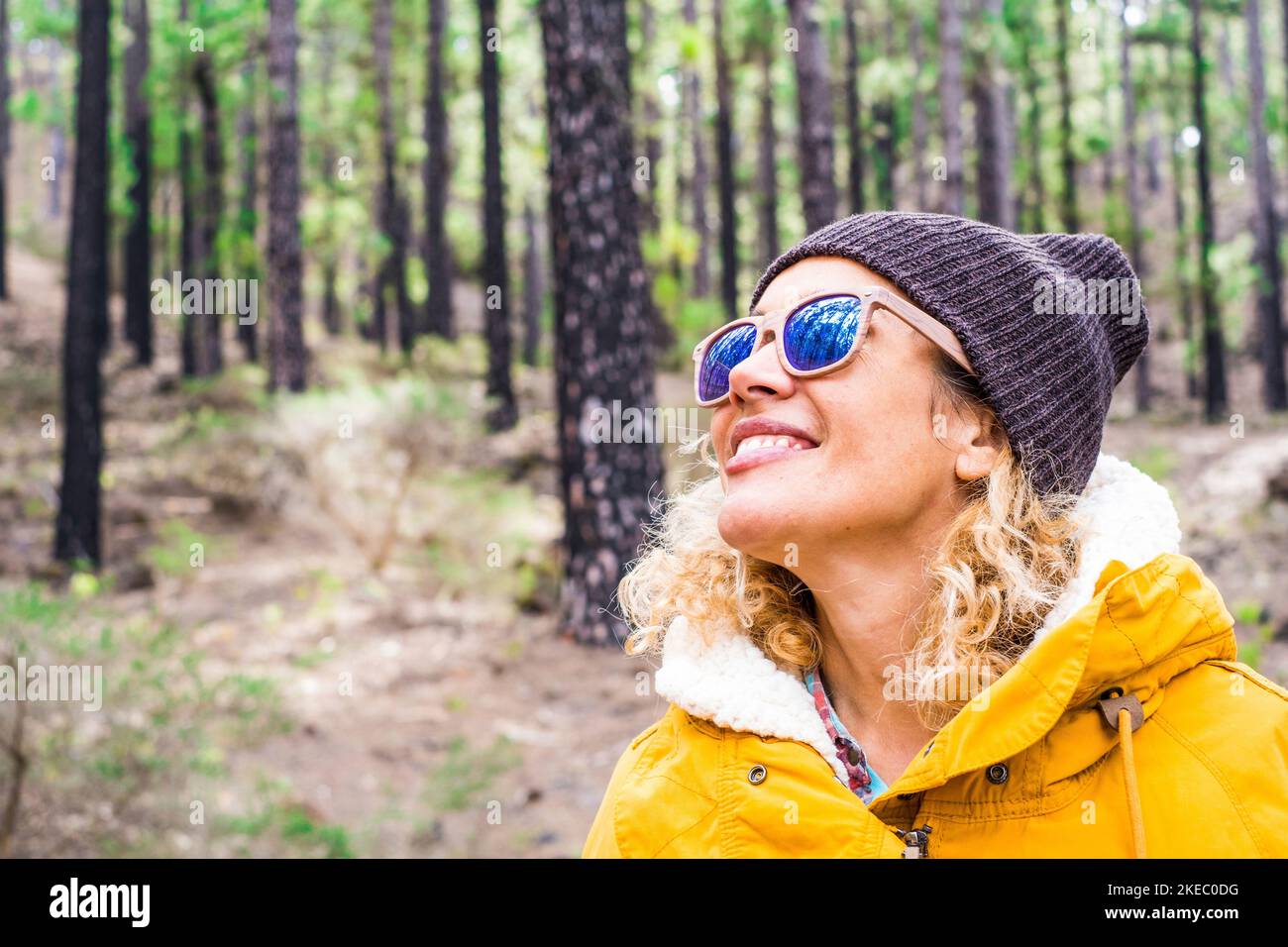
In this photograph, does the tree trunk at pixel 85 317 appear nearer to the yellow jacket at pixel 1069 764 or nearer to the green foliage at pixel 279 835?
the green foliage at pixel 279 835

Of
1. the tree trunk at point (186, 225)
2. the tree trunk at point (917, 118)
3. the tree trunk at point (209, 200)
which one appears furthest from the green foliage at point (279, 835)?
the tree trunk at point (917, 118)

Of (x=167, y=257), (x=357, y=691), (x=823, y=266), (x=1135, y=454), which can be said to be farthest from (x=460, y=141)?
(x=823, y=266)

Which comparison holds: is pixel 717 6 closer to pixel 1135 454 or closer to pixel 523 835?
pixel 1135 454

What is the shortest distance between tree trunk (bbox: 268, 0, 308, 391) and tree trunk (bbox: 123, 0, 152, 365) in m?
6.11

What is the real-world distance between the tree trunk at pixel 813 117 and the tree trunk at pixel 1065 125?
1225 cm

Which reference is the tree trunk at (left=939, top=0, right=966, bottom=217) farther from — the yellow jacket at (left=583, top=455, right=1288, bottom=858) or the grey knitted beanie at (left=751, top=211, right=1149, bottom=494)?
the yellow jacket at (left=583, top=455, right=1288, bottom=858)

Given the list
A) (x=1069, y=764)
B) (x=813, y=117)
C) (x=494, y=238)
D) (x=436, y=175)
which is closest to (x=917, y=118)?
(x=436, y=175)

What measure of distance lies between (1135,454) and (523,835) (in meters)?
14.4

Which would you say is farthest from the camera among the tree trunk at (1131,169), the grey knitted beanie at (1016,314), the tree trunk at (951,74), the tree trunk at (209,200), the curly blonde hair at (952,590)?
the tree trunk at (1131,169)

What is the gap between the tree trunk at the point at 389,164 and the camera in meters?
22.2

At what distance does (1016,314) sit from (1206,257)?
71.0 feet

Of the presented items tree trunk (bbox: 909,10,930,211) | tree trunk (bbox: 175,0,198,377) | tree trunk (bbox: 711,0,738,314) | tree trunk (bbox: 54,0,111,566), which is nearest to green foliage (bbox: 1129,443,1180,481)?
tree trunk (bbox: 711,0,738,314)

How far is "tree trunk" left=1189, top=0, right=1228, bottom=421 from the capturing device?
1977 cm

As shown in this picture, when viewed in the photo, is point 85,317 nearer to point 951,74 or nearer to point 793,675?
point 951,74
